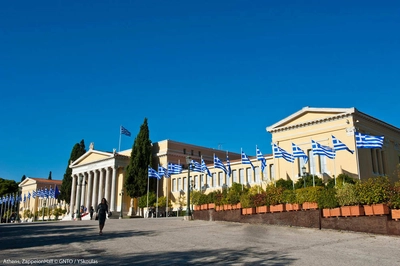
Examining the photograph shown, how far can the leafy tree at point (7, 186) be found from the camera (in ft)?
298

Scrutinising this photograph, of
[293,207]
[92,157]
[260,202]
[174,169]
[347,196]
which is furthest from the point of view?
[92,157]

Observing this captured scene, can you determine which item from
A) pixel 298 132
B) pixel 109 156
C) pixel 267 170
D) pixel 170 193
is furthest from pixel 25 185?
pixel 298 132

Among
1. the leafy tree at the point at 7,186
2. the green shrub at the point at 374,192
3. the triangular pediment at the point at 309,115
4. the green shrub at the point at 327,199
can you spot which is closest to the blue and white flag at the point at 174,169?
the triangular pediment at the point at 309,115

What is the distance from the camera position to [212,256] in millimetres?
10117

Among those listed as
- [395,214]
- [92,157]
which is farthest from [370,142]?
[92,157]

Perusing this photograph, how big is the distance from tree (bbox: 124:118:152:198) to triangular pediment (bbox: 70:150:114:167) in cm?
636

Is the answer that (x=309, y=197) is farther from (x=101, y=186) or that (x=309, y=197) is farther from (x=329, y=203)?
(x=101, y=186)

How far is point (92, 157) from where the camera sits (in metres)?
66.5

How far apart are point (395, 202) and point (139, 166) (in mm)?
44883

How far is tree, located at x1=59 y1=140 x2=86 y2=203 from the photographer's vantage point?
7269 cm

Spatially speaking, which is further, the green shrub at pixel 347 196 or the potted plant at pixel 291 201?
the potted plant at pixel 291 201

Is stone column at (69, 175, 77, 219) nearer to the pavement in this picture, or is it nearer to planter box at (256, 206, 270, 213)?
planter box at (256, 206, 270, 213)

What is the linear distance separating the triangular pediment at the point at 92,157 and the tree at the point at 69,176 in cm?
394

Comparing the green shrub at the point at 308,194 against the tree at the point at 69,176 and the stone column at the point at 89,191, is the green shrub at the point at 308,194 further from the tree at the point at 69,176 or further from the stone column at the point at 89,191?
the tree at the point at 69,176
